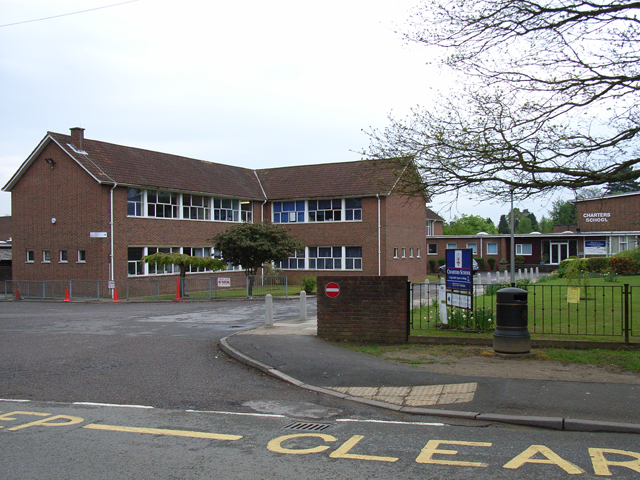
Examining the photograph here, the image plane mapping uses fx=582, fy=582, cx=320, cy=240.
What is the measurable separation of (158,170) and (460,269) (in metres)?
27.1

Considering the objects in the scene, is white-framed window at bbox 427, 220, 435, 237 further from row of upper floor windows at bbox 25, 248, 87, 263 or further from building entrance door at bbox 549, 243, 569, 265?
row of upper floor windows at bbox 25, 248, 87, 263

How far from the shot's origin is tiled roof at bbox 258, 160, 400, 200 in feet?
131

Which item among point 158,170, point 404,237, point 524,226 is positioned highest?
point 158,170

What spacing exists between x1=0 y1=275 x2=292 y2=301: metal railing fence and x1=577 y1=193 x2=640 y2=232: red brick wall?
30473 millimetres

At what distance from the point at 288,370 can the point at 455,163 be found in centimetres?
503

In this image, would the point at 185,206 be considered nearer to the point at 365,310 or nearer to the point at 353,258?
the point at 353,258

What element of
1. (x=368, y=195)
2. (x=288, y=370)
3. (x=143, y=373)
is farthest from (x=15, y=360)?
(x=368, y=195)

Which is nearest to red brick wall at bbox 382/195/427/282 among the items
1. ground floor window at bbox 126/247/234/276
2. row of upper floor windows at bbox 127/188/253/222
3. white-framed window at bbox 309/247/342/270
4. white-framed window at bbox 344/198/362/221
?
white-framed window at bbox 344/198/362/221

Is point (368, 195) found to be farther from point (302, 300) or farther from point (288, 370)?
point (288, 370)

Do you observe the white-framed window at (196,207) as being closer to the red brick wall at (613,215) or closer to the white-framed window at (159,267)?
the white-framed window at (159,267)

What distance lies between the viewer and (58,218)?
1332 inches

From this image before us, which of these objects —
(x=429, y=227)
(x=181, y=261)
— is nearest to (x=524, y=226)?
(x=429, y=227)

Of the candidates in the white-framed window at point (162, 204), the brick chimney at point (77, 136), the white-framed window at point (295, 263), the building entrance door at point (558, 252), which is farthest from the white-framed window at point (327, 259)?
the building entrance door at point (558, 252)

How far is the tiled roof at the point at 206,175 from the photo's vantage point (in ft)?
109
